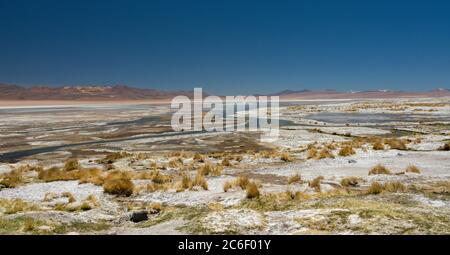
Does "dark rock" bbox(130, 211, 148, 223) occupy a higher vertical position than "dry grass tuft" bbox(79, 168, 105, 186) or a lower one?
higher

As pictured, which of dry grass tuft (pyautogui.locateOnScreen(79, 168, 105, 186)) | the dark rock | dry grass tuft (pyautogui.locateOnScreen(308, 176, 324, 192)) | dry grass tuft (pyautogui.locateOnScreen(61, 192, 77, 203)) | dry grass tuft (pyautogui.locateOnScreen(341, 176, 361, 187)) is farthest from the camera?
dry grass tuft (pyautogui.locateOnScreen(79, 168, 105, 186))

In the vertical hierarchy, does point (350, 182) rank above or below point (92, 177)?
above

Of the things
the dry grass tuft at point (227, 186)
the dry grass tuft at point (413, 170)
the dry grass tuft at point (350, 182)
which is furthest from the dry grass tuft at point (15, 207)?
the dry grass tuft at point (413, 170)

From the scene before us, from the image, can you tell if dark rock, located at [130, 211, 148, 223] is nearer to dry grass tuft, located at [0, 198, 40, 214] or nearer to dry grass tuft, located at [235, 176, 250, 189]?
dry grass tuft, located at [0, 198, 40, 214]

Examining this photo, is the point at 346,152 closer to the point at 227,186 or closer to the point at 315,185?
the point at 315,185

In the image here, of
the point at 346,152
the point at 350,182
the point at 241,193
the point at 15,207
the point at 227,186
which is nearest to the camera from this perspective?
the point at 15,207

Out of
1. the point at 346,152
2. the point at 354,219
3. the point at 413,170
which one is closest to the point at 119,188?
the point at 354,219

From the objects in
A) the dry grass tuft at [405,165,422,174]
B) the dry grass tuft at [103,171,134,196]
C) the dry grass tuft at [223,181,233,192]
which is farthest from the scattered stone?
the dry grass tuft at [103,171,134,196]

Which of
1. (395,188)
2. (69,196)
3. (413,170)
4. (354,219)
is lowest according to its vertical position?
(69,196)

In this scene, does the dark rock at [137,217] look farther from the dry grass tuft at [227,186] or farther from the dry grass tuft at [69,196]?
the dry grass tuft at [227,186]

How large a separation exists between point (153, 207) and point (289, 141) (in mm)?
20330

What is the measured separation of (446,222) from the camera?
819 cm

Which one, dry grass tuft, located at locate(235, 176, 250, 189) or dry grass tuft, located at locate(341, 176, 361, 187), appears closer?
dry grass tuft, located at locate(235, 176, 250, 189)
